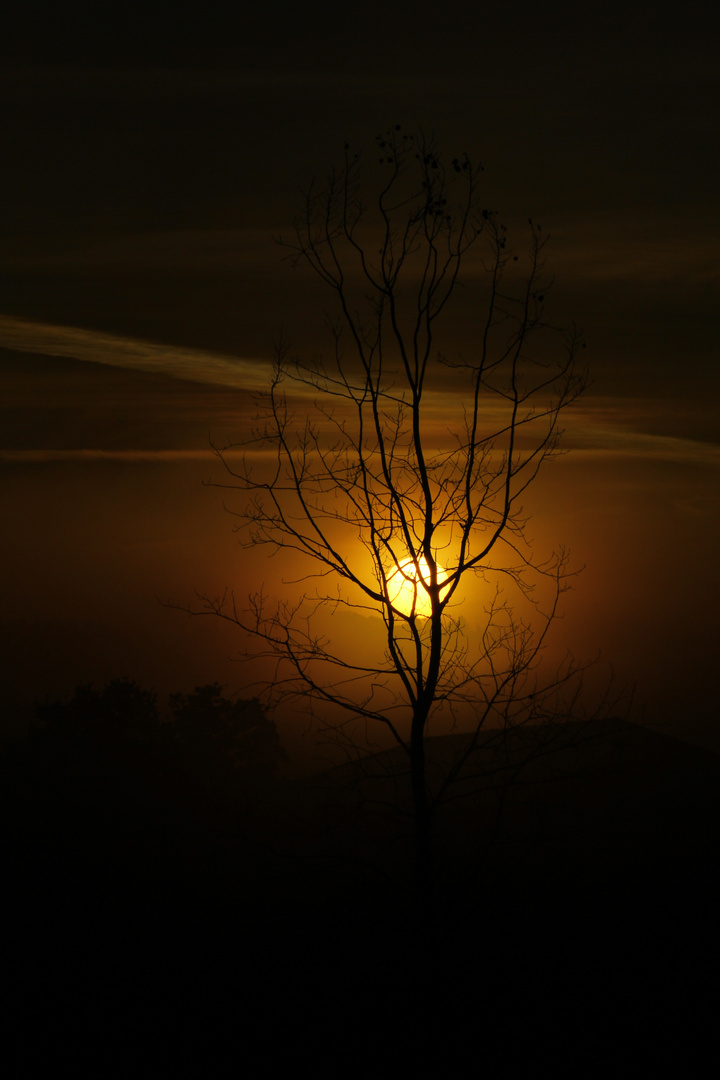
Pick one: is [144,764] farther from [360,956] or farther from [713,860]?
[713,860]

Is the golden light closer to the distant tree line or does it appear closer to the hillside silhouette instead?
the hillside silhouette

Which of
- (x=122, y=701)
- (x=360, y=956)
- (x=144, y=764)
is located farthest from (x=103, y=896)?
(x=122, y=701)

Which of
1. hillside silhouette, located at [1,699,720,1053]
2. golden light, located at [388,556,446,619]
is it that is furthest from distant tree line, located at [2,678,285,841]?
golden light, located at [388,556,446,619]

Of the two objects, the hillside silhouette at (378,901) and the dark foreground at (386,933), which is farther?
the hillside silhouette at (378,901)

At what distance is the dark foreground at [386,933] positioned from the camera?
21.7 feet

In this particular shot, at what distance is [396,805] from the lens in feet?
20.8

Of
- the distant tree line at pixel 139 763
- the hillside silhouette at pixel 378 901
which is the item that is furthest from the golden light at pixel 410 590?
the distant tree line at pixel 139 763

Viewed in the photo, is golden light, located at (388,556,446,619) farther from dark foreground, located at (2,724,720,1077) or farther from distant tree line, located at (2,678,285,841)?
distant tree line, located at (2,678,285,841)

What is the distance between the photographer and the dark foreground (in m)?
6.62

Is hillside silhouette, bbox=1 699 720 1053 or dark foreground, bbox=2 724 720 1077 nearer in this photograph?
dark foreground, bbox=2 724 720 1077

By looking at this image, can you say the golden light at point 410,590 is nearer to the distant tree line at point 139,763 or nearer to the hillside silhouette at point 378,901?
the hillside silhouette at point 378,901

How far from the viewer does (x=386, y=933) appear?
10305mm

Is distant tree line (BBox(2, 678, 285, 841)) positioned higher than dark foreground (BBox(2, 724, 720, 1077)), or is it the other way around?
distant tree line (BBox(2, 678, 285, 841))

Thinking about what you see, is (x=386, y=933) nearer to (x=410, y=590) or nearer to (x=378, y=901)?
(x=378, y=901)
